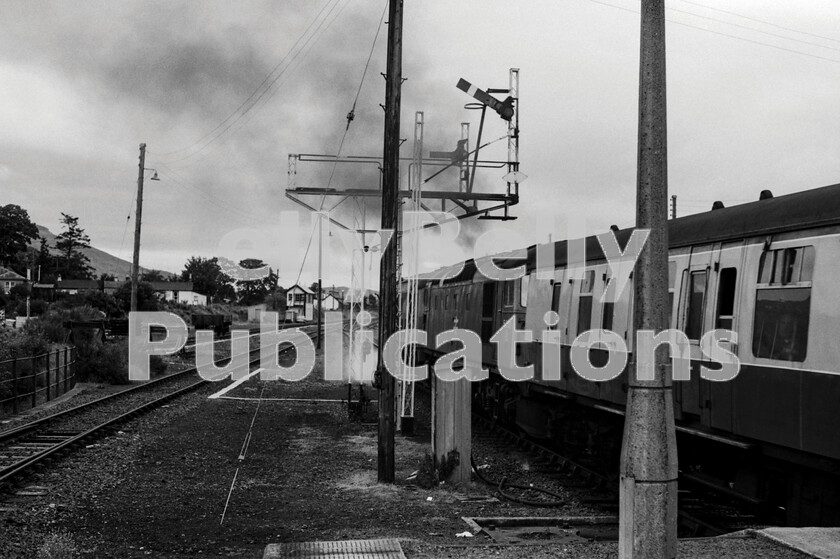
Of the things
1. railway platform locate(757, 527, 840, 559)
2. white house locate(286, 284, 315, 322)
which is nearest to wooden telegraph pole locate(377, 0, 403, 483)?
railway platform locate(757, 527, 840, 559)

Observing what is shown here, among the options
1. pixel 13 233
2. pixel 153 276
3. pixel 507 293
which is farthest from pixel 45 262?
pixel 507 293

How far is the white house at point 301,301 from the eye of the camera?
122919mm

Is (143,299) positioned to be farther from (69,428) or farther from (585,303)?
(585,303)

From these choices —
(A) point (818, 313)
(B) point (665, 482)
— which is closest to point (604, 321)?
(A) point (818, 313)

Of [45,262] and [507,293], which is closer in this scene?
[507,293]

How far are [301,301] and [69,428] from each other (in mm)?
122147

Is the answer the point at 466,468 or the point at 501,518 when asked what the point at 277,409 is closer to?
the point at 466,468

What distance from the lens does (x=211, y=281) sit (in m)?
144

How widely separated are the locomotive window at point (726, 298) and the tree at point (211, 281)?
13395cm

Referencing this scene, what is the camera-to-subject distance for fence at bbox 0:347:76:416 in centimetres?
1920

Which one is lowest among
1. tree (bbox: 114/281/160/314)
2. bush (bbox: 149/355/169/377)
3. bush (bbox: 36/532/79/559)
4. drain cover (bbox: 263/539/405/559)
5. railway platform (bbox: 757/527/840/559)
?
bush (bbox: 149/355/169/377)

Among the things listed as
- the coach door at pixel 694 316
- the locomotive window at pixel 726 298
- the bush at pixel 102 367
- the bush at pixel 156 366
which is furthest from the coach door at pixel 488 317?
the bush at pixel 156 366

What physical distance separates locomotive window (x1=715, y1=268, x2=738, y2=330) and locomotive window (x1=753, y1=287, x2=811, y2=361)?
510mm

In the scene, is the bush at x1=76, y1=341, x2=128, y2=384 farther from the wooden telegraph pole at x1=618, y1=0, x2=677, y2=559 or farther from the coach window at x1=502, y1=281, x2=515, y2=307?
the wooden telegraph pole at x1=618, y1=0, x2=677, y2=559
